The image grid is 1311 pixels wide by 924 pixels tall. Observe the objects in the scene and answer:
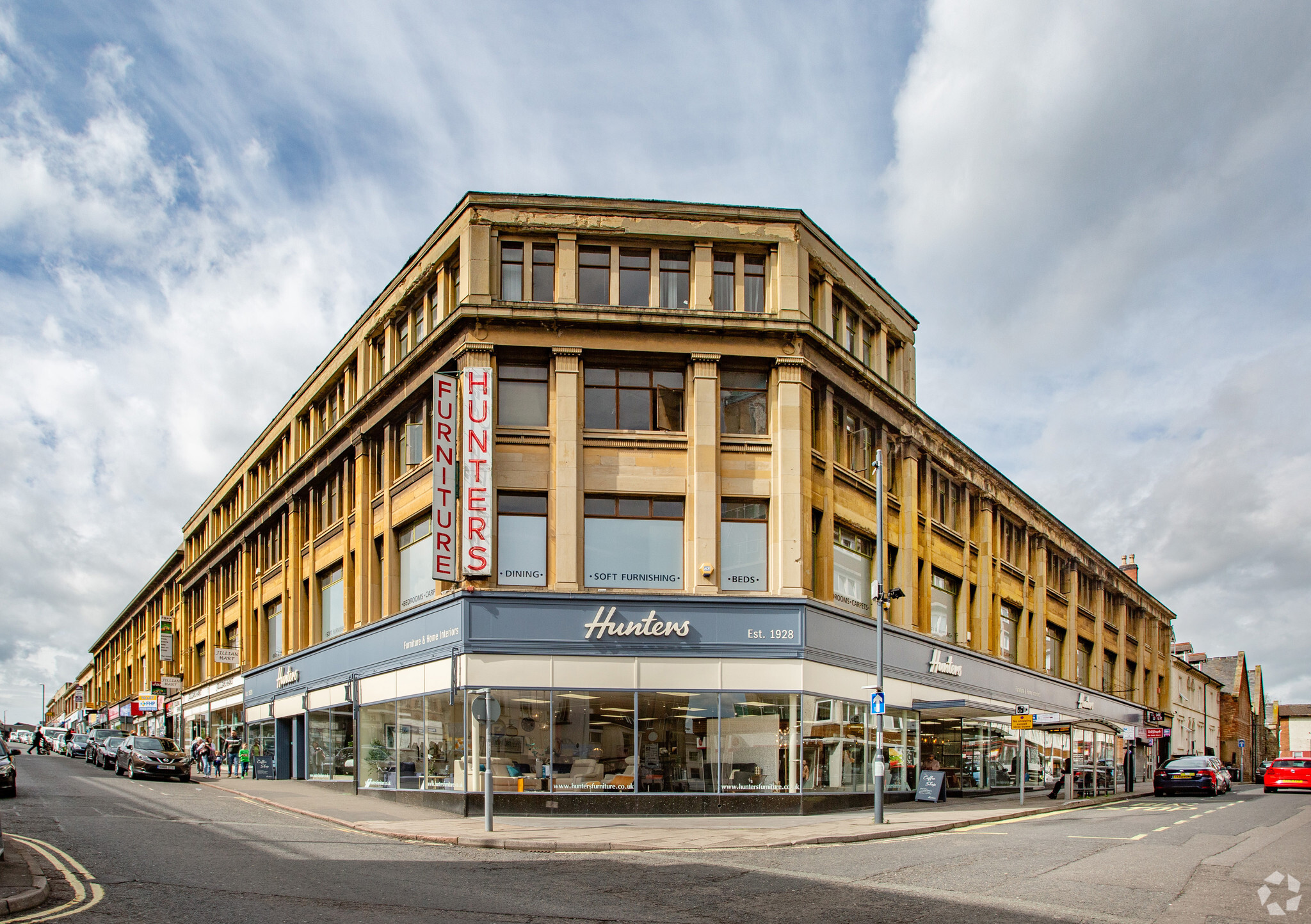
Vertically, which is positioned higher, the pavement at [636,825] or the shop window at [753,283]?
the shop window at [753,283]

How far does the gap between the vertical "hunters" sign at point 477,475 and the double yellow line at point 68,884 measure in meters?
11.3

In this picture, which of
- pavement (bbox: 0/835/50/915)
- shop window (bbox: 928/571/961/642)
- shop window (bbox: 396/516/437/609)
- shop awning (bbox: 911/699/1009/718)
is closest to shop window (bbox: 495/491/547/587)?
shop window (bbox: 396/516/437/609)

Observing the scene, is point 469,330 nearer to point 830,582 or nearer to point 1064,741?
point 830,582

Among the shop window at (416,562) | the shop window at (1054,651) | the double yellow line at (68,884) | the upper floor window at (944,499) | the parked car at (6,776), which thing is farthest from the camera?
the shop window at (1054,651)

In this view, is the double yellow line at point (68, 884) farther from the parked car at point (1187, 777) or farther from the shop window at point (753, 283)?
the parked car at point (1187, 777)

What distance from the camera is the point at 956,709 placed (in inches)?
1323

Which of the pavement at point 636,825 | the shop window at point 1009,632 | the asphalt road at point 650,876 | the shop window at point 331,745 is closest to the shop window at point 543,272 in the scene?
the pavement at point 636,825

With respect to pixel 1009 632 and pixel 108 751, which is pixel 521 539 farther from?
pixel 108 751

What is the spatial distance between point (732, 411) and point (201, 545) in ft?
154

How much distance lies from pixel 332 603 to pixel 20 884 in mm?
26679

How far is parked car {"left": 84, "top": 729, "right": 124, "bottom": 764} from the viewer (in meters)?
47.7

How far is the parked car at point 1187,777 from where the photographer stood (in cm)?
4075

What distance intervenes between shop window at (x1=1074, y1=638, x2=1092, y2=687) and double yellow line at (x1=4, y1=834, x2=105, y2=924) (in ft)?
158

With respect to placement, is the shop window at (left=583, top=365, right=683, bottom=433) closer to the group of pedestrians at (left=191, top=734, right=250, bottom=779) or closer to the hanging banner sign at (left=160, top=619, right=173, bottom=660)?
the group of pedestrians at (left=191, top=734, right=250, bottom=779)
